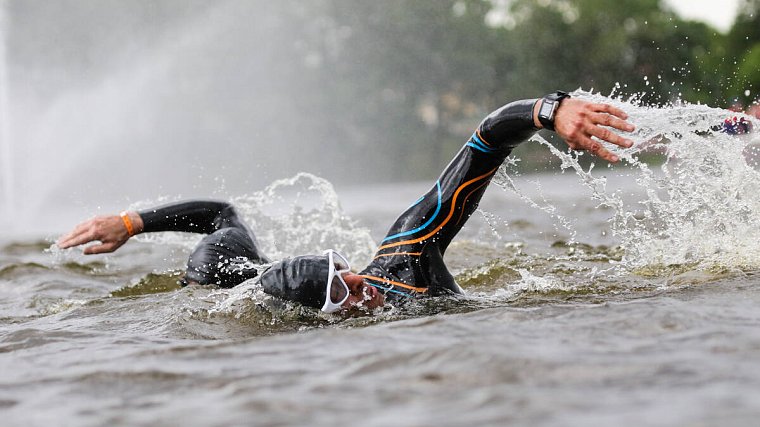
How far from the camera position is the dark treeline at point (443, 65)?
168ft

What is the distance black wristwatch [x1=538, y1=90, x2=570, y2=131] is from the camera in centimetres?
491

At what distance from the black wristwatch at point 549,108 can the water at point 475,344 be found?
0.69 meters

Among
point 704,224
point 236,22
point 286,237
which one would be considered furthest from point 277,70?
point 704,224

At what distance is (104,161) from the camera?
1523 inches

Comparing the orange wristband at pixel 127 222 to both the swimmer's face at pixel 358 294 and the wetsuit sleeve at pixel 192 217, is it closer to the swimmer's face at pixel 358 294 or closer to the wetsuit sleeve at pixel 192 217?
the wetsuit sleeve at pixel 192 217

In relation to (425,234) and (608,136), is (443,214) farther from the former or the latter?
(608,136)

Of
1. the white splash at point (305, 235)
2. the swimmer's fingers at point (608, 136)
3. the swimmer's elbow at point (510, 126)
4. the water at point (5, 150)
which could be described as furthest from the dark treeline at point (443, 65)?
the swimmer's fingers at point (608, 136)

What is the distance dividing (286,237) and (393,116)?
42040 mm

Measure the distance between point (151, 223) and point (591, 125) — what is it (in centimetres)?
336

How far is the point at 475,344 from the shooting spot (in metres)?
4.21

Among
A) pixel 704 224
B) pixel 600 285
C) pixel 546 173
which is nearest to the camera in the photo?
pixel 600 285

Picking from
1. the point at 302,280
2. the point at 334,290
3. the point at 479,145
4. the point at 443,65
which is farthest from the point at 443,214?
the point at 443,65

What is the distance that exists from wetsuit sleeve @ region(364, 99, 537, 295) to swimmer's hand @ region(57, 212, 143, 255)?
1847 mm

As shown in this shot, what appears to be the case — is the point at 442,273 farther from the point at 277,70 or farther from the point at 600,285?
the point at 277,70
